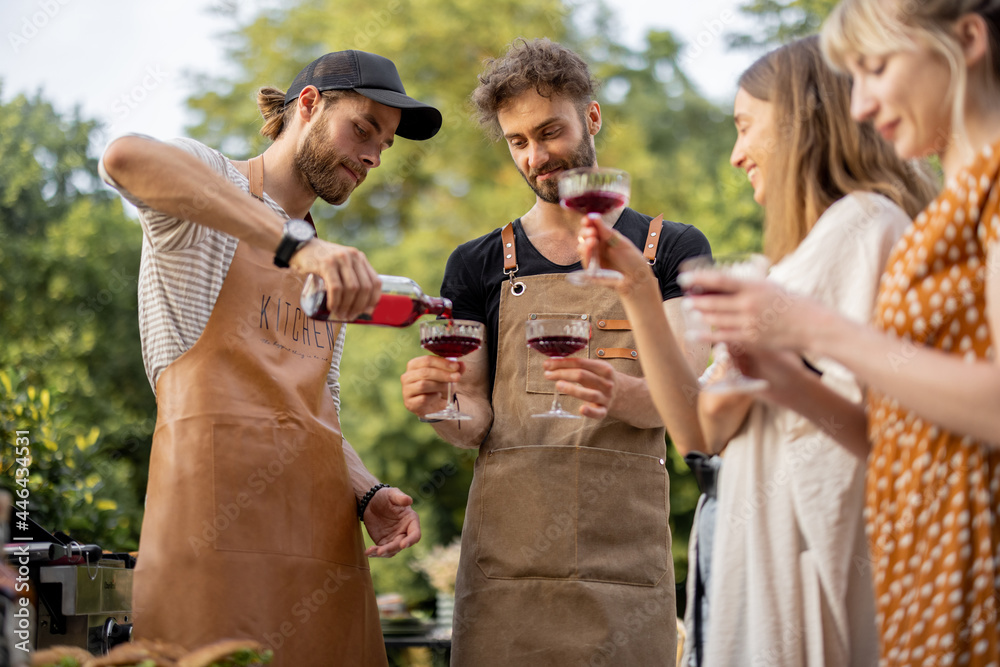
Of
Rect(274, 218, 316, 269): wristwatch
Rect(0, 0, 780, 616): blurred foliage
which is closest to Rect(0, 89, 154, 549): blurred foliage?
Rect(0, 0, 780, 616): blurred foliage

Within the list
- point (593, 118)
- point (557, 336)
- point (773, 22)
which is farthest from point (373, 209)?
point (557, 336)

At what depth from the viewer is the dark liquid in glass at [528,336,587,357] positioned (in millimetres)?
2480

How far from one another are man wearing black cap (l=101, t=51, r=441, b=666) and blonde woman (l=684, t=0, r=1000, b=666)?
1.20 meters

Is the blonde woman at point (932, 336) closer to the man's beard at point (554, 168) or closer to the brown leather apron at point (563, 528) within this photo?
the brown leather apron at point (563, 528)

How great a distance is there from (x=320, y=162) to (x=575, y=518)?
1.49 meters

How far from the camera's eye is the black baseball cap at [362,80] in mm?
3191

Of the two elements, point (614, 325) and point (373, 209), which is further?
point (373, 209)

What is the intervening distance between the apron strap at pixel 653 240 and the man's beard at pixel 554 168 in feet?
1.05

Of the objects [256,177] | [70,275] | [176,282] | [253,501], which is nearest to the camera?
[253,501]

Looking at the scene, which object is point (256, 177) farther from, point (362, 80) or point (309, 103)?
point (362, 80)

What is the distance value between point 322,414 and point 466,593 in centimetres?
75

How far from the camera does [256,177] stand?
117 inches

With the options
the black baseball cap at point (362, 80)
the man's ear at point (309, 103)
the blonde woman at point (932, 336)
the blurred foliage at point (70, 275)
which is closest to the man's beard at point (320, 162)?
the man's ear at point (309, 103)

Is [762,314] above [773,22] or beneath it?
beneath
